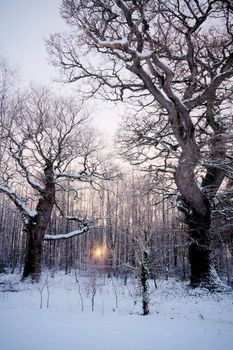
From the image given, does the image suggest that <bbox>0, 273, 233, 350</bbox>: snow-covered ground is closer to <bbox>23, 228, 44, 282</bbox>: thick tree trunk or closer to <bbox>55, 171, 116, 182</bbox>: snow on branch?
<bbox>23, 228, 44, 282</bbox>: thick tree trunk

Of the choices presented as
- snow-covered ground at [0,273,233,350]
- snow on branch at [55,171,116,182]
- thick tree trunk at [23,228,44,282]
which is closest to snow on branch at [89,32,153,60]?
snow-covered ground at [0,273,233,350]

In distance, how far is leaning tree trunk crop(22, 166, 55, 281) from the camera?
1433 cm

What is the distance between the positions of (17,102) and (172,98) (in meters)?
8.76

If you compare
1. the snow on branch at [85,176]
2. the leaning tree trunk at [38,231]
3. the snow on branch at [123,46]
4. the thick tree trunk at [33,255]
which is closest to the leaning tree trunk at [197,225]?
the snow on branch at [123,46]

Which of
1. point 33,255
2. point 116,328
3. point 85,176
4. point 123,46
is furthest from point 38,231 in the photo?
point 123,46

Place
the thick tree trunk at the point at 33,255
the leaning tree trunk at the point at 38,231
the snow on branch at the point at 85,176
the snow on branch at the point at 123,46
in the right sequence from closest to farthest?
the snow on branch at the point at 123,46 < the thick tree trunk at the point at 33,255 < the leaning tree trunk at the point at 38,231 < the snow on branch at the point at 85,176

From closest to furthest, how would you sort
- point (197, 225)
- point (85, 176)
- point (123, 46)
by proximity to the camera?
1. point (123, 46)
2. point (197, 225)
3. point (85, 176)

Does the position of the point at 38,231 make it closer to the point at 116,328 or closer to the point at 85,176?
the point at 85,176

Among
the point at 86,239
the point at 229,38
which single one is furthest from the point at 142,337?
the point at 86,239

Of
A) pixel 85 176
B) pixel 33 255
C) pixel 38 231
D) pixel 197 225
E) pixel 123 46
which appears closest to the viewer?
pixel 123 46

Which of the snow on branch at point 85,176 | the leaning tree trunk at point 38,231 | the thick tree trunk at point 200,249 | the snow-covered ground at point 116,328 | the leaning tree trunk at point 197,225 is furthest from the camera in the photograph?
the snow on branch at point 85,176

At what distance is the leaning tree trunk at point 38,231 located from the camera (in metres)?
14.3

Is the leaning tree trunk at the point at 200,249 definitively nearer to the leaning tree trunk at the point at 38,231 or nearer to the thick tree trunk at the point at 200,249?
the thick tree trunk at the point at 200,249

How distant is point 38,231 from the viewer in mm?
14852
